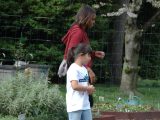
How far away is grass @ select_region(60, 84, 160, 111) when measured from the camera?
36.4ft

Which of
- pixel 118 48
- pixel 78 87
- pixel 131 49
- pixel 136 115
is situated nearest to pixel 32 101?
pixel 78 87

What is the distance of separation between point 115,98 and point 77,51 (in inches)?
264

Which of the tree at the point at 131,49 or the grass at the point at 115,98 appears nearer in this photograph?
the grass at the point at 115,98

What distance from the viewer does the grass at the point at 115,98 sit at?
36.4 ft

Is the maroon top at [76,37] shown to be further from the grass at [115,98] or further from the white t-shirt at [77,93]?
the grass at [115,98]

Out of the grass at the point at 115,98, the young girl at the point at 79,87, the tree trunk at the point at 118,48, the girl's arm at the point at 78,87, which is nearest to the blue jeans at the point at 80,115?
the young girl at the point at 79,87

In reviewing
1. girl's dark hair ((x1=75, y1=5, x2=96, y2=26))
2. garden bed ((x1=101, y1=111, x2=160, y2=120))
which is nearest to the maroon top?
girl's dark hair ((x1=75, y1=5, x2=96, y2=26))

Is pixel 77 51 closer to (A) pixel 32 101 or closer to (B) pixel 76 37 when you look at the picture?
(B) pixel 76 37

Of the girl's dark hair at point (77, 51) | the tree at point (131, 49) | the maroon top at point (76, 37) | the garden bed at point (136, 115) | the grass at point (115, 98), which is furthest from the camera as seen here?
the tree at point (131, 49)

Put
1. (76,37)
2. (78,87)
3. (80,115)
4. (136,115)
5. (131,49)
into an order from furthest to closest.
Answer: (131,49)
(136,115)
(76,37)
(80,115)
(78,87)

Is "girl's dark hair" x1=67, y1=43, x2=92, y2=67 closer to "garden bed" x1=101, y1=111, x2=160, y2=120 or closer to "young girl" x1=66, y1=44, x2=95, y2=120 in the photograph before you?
"young girl" x1=66, y1=44, x2=95, y2=120

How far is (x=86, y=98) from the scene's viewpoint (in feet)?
22.8

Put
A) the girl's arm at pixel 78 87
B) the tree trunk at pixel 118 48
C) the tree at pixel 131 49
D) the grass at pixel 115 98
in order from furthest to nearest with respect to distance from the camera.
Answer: the tree trunk at pixel 118 48 < the tree at pixel 131 49 < the grass at pixel 115 98 < the girl's arm at pixel 78 87

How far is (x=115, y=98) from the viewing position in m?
13.5
